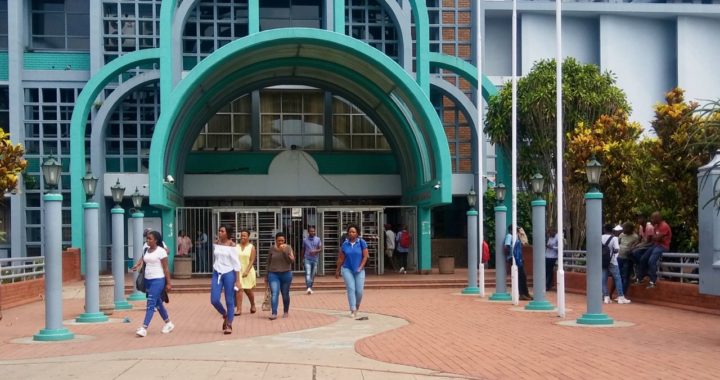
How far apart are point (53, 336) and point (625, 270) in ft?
39.1

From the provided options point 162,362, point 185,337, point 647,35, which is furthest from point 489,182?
point 162,362

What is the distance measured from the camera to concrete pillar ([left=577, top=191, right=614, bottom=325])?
14.4m

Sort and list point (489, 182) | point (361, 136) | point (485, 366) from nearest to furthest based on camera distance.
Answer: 1. point (485, 366)
2. point (489, 182)
3. point (361, 136)

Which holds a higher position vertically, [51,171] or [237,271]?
[51,171]

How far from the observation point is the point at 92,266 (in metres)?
15.3

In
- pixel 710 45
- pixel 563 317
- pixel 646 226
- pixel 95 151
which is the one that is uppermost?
pixel 710 45

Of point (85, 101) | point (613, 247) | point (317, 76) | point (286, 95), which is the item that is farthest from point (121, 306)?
point (286, 95)

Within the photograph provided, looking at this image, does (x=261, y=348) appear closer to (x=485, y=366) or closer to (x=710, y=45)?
(x=485, y=366)

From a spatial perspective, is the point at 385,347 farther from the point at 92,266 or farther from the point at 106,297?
the point at 106,297

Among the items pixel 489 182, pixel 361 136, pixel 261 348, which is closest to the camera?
pixel 261 348

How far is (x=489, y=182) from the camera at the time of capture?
33.6 m

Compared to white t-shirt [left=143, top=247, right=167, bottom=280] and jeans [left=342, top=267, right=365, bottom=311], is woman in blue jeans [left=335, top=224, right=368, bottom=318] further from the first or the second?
white t-shirt [left=143, top=247, right=167, bottom=280]

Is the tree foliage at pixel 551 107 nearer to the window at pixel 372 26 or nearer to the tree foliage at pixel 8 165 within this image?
the window at pixel 372 26

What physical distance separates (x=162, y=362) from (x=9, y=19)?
82.4 feet
